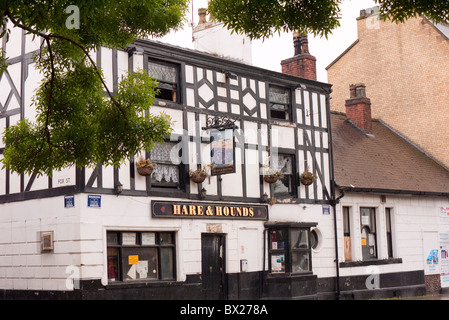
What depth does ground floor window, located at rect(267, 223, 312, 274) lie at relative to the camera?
2077 cm

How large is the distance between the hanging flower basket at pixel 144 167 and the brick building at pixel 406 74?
45.6 feet

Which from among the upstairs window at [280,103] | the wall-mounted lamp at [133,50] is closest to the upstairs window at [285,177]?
the upstairs window at [280,103]

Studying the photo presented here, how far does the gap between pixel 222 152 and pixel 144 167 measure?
2.40 metres

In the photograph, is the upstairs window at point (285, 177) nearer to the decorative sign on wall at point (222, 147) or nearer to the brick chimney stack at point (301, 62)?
the decorative sign on wall at point (222, 147)

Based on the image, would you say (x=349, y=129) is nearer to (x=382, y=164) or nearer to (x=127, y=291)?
(x=382, y=164)

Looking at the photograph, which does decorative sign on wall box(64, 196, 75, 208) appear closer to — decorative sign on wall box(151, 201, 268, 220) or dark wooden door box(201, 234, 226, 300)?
decorative sign on wall box(151, 201, 268, 220)

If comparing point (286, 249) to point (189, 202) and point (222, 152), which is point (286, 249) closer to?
point (189, 202)

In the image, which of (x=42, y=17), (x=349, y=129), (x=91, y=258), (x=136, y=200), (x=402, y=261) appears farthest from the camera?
(x=349, y=129)

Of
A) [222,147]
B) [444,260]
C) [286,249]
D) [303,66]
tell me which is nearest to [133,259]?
[222,147]

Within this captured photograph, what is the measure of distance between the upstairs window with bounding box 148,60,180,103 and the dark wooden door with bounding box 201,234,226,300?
4017 mm

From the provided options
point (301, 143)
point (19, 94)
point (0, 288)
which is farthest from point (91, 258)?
point (301, 143)

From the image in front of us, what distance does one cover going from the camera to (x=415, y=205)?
2588cm

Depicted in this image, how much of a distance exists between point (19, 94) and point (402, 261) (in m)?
14.4

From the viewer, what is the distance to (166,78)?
19.2m
